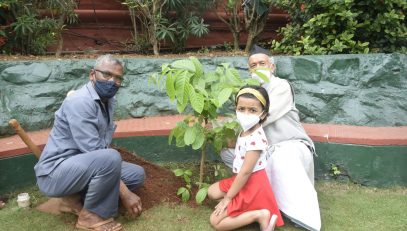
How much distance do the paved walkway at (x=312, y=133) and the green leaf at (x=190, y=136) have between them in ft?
3.47

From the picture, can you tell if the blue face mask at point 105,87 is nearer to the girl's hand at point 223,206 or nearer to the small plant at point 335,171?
the girl's hand at point 223,206

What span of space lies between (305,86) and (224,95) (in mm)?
2059

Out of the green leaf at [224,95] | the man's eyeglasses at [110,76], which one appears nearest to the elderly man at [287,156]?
the green leaf at [224,95]

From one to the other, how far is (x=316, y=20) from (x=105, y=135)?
3075 millimetres

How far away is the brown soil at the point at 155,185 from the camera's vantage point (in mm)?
3348

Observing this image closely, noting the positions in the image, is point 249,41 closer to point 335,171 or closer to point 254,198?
point 335,171

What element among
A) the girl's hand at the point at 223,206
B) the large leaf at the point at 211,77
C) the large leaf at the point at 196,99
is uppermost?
the large leaf at the point at 211,77

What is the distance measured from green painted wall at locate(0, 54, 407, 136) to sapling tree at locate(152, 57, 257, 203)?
1.48 meters

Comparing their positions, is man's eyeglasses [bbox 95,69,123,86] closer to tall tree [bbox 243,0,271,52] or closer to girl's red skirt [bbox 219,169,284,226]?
girl's red skirt [bbox 219,169,284,226]

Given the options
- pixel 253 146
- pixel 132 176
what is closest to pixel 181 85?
pixel 253 146

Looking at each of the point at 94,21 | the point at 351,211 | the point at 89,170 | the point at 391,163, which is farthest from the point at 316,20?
the point at 89,170

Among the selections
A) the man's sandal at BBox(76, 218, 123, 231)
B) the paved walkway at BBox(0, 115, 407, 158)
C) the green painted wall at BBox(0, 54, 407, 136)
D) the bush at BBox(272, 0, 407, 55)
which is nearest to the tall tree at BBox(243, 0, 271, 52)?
the bush at BBox(272, 0, 407, 55)

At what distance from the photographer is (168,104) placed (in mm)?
4578

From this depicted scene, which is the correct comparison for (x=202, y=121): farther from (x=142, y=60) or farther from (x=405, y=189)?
(x=405, y=189)
